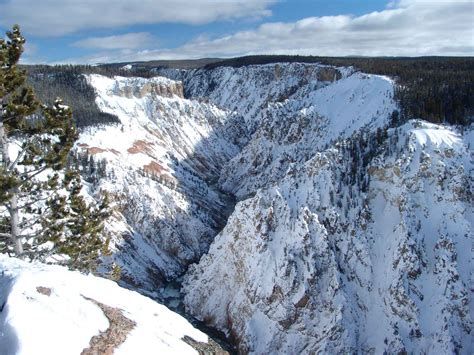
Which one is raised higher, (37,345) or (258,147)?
(37,345)

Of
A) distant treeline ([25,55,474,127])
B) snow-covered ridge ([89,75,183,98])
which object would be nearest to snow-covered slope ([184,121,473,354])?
distant treeline ([25,55,474,127])

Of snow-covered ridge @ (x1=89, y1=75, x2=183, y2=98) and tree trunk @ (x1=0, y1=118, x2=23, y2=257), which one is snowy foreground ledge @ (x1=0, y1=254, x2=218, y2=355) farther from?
snow-covered ridge @ (x1=89, y1=75, x2=183, y2=98)

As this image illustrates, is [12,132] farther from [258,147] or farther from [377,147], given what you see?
[258,147]

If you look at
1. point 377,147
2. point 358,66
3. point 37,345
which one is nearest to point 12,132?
point 37,345

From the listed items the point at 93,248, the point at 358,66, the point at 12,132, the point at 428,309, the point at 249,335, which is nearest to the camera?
the point at 12,132

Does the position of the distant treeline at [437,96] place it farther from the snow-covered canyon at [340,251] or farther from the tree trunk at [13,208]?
the tree trunk at [13,208]

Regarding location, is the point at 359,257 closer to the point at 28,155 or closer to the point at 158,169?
the point at 28,155

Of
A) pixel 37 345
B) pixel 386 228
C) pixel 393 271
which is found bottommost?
pixel 393 271
